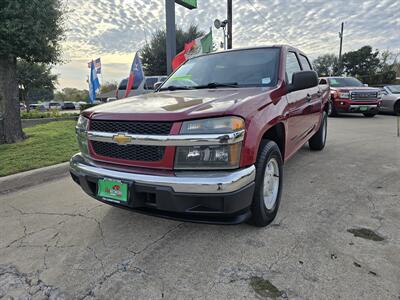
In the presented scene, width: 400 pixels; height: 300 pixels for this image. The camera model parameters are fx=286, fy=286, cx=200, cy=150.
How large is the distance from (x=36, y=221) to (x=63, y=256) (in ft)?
3.01

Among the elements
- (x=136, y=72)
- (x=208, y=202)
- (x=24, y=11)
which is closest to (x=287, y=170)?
(x=208, y=202)

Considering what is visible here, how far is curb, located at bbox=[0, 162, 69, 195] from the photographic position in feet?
13.3

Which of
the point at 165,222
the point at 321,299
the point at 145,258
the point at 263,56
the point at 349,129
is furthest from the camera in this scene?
the point at 349,129

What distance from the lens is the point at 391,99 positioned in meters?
12.5

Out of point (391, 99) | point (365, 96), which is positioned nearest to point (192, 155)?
point (365, 96)

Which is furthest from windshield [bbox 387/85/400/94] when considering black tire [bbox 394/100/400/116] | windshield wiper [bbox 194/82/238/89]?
windshield wiper [bbox 194/82/238/89]

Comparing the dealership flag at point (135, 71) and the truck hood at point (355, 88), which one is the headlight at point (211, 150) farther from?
the truck hood at point (355, 88)

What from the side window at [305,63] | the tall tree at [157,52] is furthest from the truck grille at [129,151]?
the tall tree at [157,52]

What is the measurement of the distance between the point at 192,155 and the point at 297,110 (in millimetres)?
1981

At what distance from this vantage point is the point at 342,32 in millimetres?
38375

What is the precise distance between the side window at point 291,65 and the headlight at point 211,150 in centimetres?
159

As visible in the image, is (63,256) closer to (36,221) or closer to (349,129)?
(36,221)

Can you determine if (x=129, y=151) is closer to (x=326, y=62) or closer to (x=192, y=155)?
(x=192, y=155)

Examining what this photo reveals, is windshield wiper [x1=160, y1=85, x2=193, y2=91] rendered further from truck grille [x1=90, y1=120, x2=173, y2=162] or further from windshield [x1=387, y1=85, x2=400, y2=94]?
windshield [x1=387, y1=85, x2=400, y2=94]
